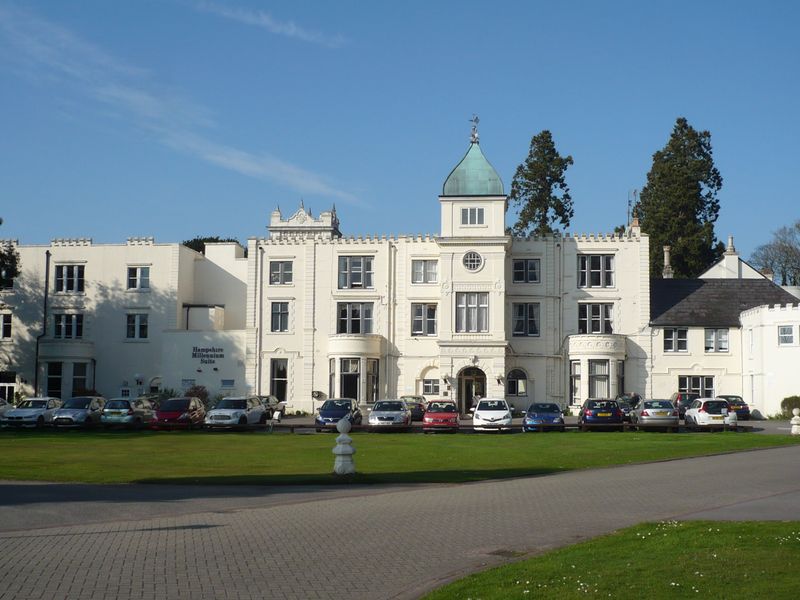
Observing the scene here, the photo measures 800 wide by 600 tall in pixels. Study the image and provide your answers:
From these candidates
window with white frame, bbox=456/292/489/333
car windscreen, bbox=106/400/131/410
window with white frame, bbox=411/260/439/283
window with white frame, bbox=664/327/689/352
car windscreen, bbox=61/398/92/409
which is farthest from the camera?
window with white frame, bbox=411/260/439/283

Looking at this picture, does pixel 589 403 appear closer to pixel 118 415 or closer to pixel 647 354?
pixel 647 354

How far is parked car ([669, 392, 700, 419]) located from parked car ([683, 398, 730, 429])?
5.00 meters

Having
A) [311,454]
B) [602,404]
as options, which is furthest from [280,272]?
[311,454]

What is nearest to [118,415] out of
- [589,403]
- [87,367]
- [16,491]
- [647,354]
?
[87,367]

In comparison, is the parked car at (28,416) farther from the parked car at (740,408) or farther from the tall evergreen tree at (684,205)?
the tall evergreen tree at (684,205)

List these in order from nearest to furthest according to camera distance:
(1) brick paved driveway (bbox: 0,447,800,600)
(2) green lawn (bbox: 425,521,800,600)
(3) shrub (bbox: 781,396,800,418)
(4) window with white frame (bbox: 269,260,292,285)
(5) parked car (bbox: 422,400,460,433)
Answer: (2) green lawn (bbox: 425,521,800,600), (1) brick paved driveway (bbox: 0,447,800,600), (5) parked car (bbox: 422,400,460,433), (3) shrub (bbox: 781,396,800,418), (4) window with white frame (bbox: 269,260,292,285)

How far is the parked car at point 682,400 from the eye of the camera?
1997 inches

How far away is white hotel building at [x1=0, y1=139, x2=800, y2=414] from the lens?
5628 centimetres

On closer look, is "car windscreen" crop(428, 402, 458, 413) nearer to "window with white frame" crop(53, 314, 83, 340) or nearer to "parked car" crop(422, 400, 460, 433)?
"parked car" crop(422, 400, 460, 433)

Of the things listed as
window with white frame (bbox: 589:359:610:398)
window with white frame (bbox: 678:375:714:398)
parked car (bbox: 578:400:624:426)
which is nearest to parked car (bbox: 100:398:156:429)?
parked car (bbox: 578:400:624:426)

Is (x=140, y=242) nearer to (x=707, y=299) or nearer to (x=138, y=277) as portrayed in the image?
(x=138, y=277)

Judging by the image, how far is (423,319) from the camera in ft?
191

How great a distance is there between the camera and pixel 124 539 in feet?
45.9

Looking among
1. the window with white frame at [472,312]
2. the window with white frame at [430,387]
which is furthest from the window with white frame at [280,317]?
the window with white frame at [472,312]
